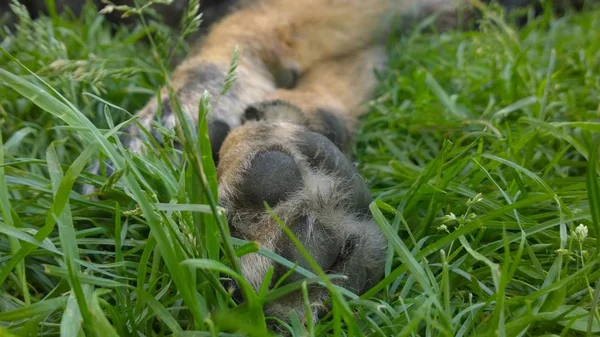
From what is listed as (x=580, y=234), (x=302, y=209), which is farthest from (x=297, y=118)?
(x=580, y=234)

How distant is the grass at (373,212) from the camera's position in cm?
83

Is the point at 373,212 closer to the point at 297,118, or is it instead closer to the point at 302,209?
the point at 302,209

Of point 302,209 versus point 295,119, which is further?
point 295,119

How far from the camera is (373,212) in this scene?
3.11ft

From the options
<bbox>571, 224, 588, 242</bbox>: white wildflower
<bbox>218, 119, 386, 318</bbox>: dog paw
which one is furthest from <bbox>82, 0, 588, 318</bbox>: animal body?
<bbox>571, 224, 588, 242</bbox>: white wildflower

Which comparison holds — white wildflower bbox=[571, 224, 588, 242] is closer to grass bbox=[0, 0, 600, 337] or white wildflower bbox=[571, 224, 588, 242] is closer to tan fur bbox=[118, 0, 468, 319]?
grass bbox=[0, 0, 600, 337]

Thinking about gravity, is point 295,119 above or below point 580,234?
above

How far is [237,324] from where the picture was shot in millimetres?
622

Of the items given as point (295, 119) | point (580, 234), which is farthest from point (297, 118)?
point (580, 234)

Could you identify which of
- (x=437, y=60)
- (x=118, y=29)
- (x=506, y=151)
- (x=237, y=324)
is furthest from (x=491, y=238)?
(x=118, y=29)

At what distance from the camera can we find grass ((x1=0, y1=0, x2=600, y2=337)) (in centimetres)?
83

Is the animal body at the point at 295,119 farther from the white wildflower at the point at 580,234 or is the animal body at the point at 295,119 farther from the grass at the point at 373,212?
the white wildflower at the point at 580,234

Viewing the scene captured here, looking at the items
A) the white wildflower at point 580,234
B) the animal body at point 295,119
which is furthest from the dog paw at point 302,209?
the white wildflower at point 580,234

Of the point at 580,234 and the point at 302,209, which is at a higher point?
the point at 302,209
